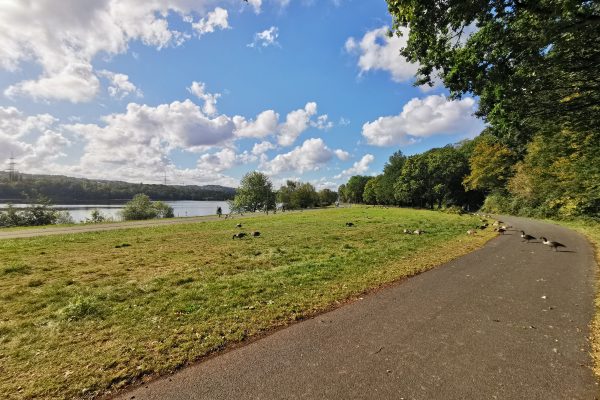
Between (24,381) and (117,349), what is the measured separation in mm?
1133

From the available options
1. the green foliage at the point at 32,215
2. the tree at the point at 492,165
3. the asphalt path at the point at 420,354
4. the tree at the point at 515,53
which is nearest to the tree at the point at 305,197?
the tree at the point at 492,165

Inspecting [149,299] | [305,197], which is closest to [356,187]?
[305,197]

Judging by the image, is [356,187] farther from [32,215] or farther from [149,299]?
[149,299]

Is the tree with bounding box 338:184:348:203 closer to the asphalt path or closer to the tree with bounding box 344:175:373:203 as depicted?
the tree with bounding box 344:175:373:203

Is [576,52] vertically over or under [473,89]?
A: over

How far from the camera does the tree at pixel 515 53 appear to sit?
584 cm

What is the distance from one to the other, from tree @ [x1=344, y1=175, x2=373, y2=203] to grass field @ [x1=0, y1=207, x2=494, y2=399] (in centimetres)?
12633

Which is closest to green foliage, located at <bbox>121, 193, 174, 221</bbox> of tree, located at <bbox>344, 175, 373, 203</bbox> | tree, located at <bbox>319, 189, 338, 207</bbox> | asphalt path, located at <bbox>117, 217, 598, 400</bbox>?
asphalt path, located at <bbox>117, 217, 598, 400</bbox>

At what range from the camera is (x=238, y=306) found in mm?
6910

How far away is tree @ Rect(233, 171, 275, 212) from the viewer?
88.7 metres

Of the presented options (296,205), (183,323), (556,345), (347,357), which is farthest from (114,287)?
(296,205)

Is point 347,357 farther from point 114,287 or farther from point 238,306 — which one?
point 114,287

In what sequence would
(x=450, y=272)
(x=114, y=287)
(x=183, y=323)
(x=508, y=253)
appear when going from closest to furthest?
(x=183, y=323) < (x=114, y=287) < (x=450, y=272) < (x=508, y=253)

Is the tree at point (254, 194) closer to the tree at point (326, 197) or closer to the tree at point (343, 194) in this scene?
the tree at point (326, 197)
